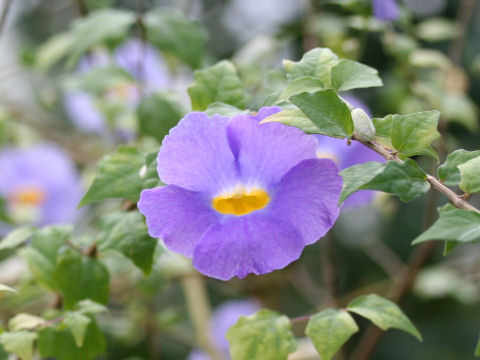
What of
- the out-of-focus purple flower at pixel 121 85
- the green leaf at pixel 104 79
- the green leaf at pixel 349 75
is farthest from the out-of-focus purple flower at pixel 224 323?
the green leaf at pixel 349 75

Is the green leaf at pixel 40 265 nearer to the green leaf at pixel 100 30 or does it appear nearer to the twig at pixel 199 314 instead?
the green leaf at pixel 100 30

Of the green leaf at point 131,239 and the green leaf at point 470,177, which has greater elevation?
the green leaf at point 470,177

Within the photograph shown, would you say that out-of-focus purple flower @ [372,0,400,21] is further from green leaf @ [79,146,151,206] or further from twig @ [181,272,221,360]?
twig @ [181,272,221,360]

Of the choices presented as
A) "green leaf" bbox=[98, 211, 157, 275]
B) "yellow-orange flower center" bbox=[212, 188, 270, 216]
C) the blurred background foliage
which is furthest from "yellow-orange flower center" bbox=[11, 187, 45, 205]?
"yellow-orange flower center" bbox=[212, 188, 270, 216]

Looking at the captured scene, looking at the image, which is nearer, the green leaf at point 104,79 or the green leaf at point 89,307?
the green leaf at point 89,307

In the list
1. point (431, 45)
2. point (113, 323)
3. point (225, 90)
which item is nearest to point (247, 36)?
point (431, 45)

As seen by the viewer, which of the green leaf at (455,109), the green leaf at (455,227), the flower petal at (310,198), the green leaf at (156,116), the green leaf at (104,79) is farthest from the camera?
the green leaf at (455,109)

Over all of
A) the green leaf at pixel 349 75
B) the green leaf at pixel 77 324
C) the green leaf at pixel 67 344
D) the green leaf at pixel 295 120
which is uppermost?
the green leaf at pixel 349 75

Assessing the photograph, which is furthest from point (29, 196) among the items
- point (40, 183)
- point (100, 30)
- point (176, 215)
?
point (176, 215)
